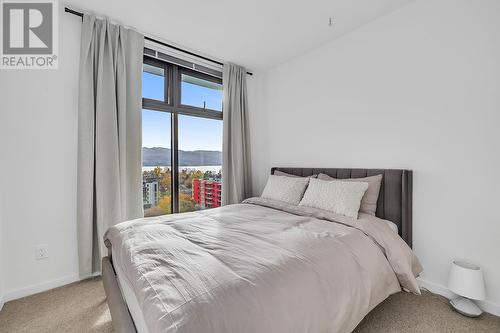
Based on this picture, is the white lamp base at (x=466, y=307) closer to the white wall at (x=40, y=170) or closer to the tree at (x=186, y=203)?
the tree at (x=186, y=203)

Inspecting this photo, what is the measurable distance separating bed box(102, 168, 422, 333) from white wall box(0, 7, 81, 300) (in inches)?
31.7

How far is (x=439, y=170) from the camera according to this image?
6.29 feet

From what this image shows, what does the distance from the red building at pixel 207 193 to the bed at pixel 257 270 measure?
1229 millimetres

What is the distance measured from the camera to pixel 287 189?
2559 millimetres

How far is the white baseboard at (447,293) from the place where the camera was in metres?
1.65

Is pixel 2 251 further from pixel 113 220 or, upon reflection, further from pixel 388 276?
pixel 388 276

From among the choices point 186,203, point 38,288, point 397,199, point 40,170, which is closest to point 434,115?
point 397,199

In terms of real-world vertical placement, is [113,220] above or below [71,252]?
above

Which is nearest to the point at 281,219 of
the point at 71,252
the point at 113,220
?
the point at 113,220

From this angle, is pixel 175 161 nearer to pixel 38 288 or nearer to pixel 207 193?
pixel 207 193

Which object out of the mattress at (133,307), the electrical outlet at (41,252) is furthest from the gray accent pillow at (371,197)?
the electrical outlet at (41,252)

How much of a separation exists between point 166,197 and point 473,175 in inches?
123

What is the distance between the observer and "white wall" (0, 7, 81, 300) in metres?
1.90

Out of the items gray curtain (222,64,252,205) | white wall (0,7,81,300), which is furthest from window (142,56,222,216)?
white wall (0,7,81,300)
